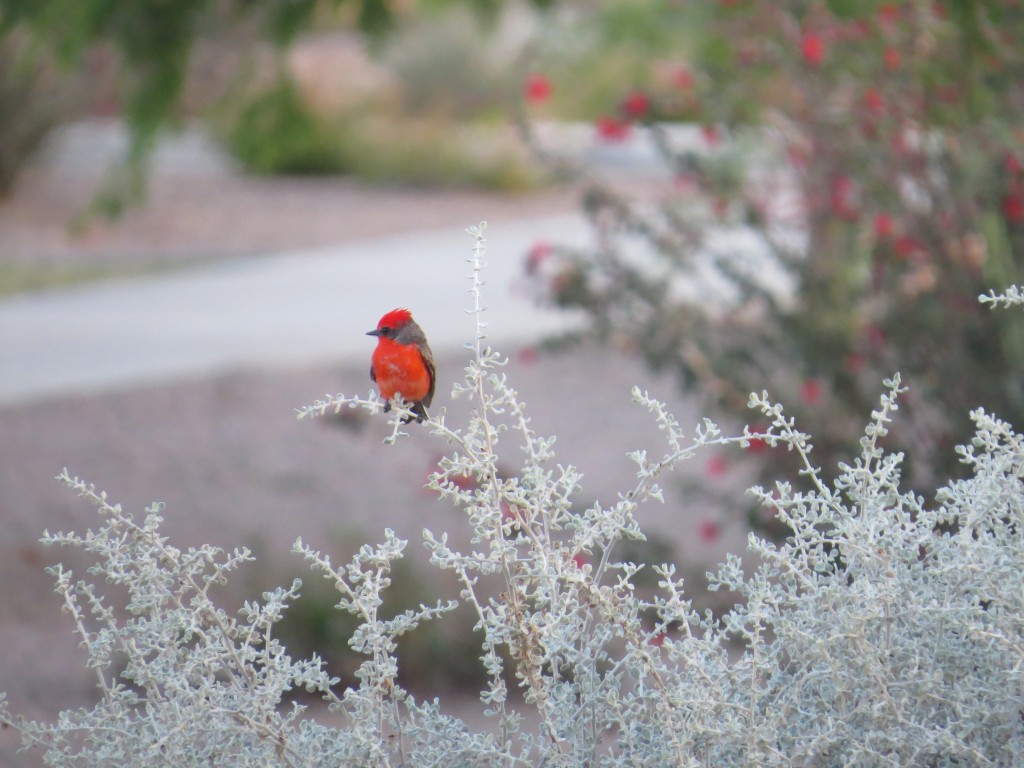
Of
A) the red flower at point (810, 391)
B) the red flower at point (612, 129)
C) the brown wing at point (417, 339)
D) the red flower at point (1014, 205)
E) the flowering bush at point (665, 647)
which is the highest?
the red flower at point (612, 129)

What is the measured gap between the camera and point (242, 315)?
1031 centimetres

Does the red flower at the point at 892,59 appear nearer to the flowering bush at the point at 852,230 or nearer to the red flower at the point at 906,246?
the flowering bush at the point at 852,230

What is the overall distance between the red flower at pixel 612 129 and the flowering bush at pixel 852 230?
1 centimetres

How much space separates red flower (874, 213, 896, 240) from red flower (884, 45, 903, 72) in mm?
A: 548

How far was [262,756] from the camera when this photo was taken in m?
2.16

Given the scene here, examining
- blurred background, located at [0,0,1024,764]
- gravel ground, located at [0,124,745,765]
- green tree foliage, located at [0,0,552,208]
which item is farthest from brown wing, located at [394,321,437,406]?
green tree foliage, located at [0,0,552,208]

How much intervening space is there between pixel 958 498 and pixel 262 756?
116 centimetres

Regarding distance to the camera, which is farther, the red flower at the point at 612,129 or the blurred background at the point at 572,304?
the red flower at the point at 612,129

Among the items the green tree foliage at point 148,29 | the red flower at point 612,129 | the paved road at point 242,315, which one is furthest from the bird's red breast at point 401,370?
the paved road at point 242,315

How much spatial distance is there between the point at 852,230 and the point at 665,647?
349cm

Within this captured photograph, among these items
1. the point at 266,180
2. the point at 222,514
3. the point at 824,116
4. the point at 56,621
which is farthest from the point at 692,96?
the point at 266,180

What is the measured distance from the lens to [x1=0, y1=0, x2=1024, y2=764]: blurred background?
453 cm

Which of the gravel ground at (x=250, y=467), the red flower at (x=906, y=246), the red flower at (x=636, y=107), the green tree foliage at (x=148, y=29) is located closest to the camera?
the green tree foliage at (x=148, y=29)

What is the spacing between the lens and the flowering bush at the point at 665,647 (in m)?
2.03
